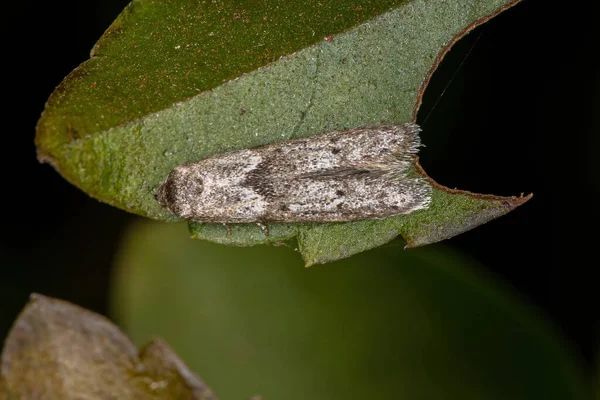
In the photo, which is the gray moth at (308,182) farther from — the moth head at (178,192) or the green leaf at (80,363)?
the green leaf at (80,363)

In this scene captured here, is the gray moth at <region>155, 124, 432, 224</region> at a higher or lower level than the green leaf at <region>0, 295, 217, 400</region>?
higher

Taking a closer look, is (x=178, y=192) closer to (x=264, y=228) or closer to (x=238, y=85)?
(x=264, y=228)

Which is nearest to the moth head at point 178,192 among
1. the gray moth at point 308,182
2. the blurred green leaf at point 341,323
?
the gray moth at point 308,182

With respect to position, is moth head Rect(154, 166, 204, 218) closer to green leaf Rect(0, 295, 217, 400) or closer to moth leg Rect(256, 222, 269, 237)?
moth leg Rect(256, 222, 269, 237)

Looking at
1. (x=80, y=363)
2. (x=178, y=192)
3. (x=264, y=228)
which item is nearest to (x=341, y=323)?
(x=264, y=228)

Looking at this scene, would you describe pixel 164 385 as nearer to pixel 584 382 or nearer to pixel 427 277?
pixel 427 277

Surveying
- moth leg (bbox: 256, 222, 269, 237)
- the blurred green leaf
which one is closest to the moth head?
moth leg (bbox: 256, 222, 269, 237)

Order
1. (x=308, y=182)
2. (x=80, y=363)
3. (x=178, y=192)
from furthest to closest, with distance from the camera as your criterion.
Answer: (x=308, y=182), (x=178, y=192), (x=80, y=363)

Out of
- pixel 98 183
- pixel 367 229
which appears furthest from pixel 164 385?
pixel 367 229
